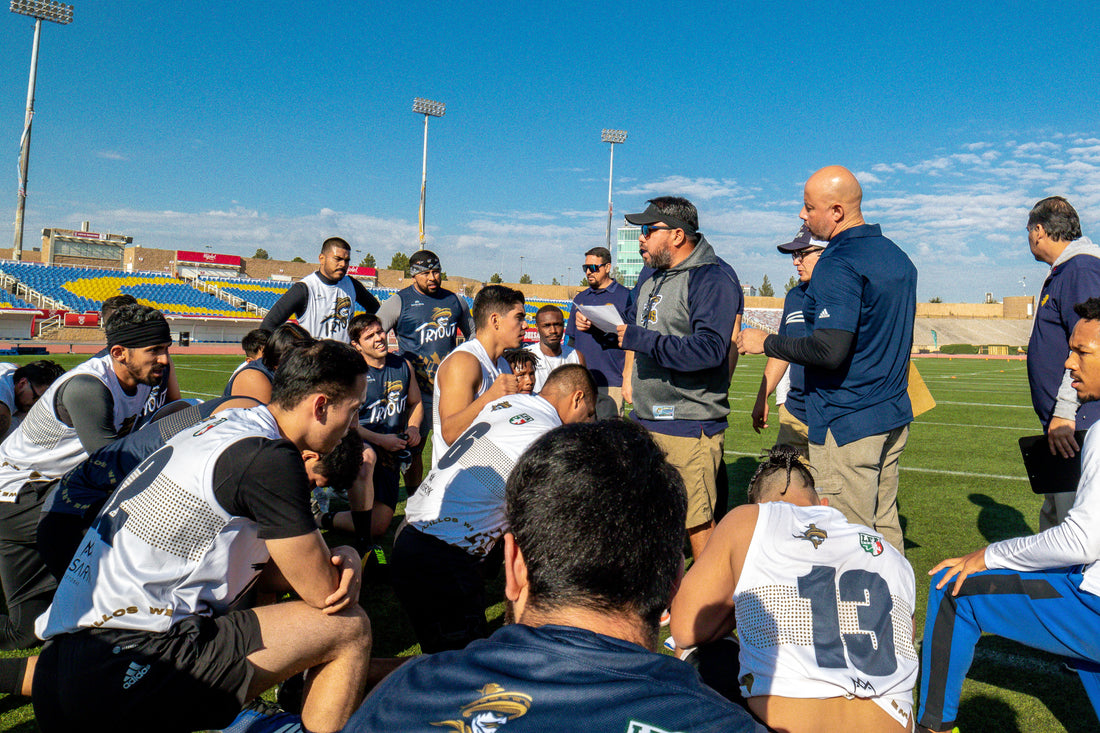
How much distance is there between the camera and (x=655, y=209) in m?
4.16

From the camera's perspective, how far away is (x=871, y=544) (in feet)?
6.82

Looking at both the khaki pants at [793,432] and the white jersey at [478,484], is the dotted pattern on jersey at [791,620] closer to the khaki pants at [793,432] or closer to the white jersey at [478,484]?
the white jersey at [478,484]

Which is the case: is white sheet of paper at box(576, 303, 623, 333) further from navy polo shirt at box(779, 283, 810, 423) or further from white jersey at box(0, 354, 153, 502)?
white jersey at box(0, 354, 153, 502)

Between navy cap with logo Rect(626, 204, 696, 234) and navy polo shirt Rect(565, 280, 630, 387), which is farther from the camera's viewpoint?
navy polo shirt Rect(565, 280, 630, 387)

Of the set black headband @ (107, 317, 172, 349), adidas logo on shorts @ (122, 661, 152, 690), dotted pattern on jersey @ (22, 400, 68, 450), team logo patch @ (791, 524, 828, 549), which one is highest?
black headband @ (107, 317, 172, 349)

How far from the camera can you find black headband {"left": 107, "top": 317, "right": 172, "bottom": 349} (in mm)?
3725

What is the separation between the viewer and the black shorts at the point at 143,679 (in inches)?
85.6

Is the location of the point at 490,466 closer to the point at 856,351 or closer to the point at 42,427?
the point at 856,351

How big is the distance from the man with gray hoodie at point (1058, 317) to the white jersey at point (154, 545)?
3982 mm

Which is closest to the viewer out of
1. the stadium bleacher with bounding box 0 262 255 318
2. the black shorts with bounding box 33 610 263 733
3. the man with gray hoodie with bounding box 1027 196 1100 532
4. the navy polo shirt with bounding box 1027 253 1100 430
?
the black shorts with bounding box 33 610 263 733

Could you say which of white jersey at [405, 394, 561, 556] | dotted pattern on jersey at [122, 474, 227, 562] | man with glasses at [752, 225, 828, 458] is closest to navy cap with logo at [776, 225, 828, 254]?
man with glasses at [752, 225, 828, 458]

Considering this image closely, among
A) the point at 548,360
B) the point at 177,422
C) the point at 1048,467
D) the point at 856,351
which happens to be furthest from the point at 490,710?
the point at 548,360

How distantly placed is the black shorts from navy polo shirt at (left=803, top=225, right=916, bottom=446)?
281cm

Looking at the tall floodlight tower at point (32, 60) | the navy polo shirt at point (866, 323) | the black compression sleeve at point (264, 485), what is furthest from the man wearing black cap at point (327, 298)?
the tall floodlight tower at point (32, 60)
